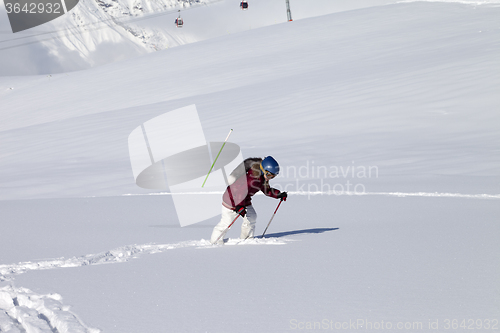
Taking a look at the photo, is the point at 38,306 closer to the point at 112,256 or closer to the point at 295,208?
the point at 112,256

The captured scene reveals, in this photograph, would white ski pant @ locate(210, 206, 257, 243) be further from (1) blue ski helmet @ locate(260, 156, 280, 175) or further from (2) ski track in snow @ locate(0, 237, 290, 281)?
(1) blue ski helmet @ locate(260, 156, 280, 175)

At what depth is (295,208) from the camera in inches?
272

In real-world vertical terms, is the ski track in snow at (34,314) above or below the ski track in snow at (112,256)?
above

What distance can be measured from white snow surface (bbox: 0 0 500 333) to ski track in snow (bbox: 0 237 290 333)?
2cm

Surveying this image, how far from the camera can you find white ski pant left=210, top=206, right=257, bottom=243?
16.9ft

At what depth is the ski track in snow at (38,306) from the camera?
9.76ft

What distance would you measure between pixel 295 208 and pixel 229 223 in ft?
6.44

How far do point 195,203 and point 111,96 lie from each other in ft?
57.2

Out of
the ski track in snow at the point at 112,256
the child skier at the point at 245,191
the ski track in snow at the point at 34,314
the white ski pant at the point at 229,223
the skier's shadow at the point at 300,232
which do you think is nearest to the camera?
the ski track in snow at the point at 34,314

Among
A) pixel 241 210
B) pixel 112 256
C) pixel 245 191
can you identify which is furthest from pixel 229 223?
pixel 112 256

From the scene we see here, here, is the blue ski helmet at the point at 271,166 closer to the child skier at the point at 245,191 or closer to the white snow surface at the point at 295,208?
the child skier at the point at 245,191

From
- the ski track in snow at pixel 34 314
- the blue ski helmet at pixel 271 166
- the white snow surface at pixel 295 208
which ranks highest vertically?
the blue ski helmet at pixel 271 166

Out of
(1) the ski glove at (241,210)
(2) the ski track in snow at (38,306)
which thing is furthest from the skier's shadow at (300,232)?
(2) the ski track in snow at (38,306)

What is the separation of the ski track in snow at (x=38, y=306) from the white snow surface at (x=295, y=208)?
0.6 inches
